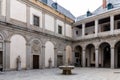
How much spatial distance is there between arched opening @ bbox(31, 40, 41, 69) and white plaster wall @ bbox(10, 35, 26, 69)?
1637 millimetres

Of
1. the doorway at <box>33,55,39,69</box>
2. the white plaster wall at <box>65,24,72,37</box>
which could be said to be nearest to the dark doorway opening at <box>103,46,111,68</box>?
the white plaster wall at <box>65,24,72,37</box>

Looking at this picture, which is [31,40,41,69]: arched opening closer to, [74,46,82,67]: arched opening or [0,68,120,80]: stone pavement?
[0,68,120,80]: stone pavement

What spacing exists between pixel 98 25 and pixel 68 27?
4.97 metres

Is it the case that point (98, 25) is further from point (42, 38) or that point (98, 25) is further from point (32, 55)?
point (32, 55)

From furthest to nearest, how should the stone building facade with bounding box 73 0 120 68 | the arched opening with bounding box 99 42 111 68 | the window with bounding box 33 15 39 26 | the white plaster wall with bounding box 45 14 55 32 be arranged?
the arched opening with bounding box 99 42 111 68
the stone building facade with bounding box 73 0 120 68
the white plaster wall with bounding box 45 14 55 32
the window with bounding box 33 15 39 26

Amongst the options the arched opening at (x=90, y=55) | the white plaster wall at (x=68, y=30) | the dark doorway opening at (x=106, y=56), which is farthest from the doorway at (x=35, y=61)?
the dark doorway opening at (x=106, y=56)

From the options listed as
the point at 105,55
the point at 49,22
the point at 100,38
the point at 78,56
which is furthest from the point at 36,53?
the point at 105,55

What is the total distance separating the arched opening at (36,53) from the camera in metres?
20.6

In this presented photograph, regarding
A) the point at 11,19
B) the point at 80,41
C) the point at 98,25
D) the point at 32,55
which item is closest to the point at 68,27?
the point at 80,41

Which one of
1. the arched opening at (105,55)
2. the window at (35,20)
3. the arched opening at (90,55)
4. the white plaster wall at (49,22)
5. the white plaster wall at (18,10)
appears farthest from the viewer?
the arched opening at (90,55)

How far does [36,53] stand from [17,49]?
11.3 ft

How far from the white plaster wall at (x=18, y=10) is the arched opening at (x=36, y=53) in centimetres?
329

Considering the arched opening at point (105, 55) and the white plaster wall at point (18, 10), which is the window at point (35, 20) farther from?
the arched opening at point (105, 55)

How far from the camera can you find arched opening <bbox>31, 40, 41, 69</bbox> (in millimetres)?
20625
